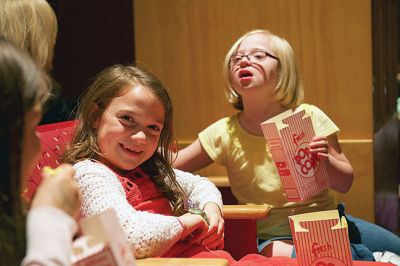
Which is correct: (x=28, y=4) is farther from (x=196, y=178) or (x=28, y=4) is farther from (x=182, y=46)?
(x=182, y=46)

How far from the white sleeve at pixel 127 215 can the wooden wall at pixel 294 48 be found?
1478mm

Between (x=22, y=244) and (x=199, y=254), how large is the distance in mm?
938

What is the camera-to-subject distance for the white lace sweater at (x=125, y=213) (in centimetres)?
195

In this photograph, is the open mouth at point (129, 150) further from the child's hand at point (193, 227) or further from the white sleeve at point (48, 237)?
the white sleeve at point (48, 237)

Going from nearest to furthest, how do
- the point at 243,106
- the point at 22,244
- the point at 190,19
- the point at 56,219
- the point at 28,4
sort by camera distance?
the point at 56,219 < the point at 22,244 < the point at 28,4 < the point at 243,106 < the point at 190,19

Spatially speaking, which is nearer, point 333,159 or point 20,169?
point 20,169

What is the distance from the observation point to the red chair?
7.74 feet

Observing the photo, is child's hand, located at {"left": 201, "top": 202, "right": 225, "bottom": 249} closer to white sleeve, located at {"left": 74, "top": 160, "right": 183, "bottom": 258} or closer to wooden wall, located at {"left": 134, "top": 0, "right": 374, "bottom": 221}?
white sleeve, located at {"left": 74, "top": 160, "right": 183, "bottom": 258}

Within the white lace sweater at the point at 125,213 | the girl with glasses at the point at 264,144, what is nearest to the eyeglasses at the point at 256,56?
the girl with glasses at the point at 264,144

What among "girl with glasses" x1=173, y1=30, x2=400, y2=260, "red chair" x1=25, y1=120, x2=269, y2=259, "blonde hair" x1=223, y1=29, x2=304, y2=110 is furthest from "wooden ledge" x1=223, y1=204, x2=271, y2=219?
"blonde hair" x1=223, y1=29, x2=304, y2=110

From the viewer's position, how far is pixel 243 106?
317cm

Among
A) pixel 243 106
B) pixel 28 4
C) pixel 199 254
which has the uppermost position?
pixel 28 4

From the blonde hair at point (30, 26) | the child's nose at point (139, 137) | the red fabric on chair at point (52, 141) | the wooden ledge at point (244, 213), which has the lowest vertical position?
the wooden ledge at point (244, 213)

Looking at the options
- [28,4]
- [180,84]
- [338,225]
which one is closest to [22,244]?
[338,225]
